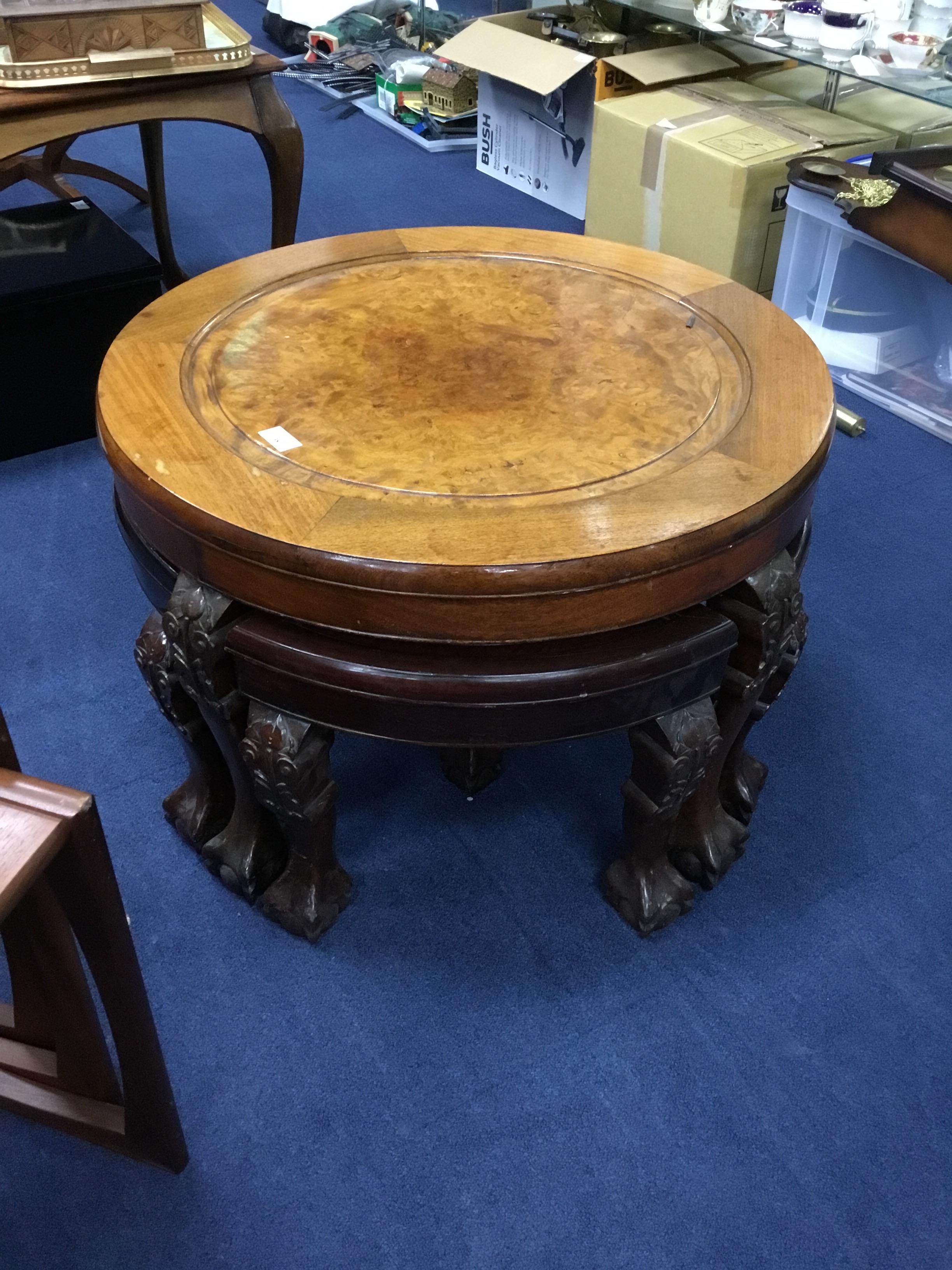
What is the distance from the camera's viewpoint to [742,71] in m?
3.17

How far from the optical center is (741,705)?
47.8 inches

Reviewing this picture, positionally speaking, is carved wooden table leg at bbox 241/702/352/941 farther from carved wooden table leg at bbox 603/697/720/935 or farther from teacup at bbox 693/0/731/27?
teacup at bbox 693/0/731/27

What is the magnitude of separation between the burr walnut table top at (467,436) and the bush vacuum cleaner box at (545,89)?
188 centimetres

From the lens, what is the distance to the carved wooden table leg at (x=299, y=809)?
114cm

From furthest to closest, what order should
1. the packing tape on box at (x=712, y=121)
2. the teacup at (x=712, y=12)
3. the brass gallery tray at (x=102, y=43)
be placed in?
the teacup at (x=712, y=12) < the packing tape on box at (x=712, y=121) < the brass gallery tray at (x=102, y=43)

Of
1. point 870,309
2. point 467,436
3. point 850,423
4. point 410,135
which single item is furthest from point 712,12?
point 467,436

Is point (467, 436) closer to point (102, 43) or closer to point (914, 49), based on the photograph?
point (102, 43)

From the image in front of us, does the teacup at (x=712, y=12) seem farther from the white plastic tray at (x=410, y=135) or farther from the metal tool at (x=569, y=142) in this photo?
the white plastic tray at (x=410, y=135)

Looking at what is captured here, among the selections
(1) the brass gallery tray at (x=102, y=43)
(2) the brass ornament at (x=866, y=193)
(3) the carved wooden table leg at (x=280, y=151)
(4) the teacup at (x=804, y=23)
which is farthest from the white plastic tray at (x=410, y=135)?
(2) the brass ornament at (x=866, y=193)

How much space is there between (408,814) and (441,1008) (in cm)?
32

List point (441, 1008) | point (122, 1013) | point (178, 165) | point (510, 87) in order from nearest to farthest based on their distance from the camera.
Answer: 1. point (122, 1013)
2. point (441, 1008)
3. point (510, 87)
4. point (178, 165)

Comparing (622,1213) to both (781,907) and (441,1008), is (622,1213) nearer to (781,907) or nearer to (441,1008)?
(441,1008)

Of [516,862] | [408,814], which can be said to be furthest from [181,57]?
[516,862]

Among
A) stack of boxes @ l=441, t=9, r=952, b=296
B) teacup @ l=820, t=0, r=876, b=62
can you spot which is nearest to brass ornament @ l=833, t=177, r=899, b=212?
stack of boxes @ l=441, t=9, r=952, b=296
